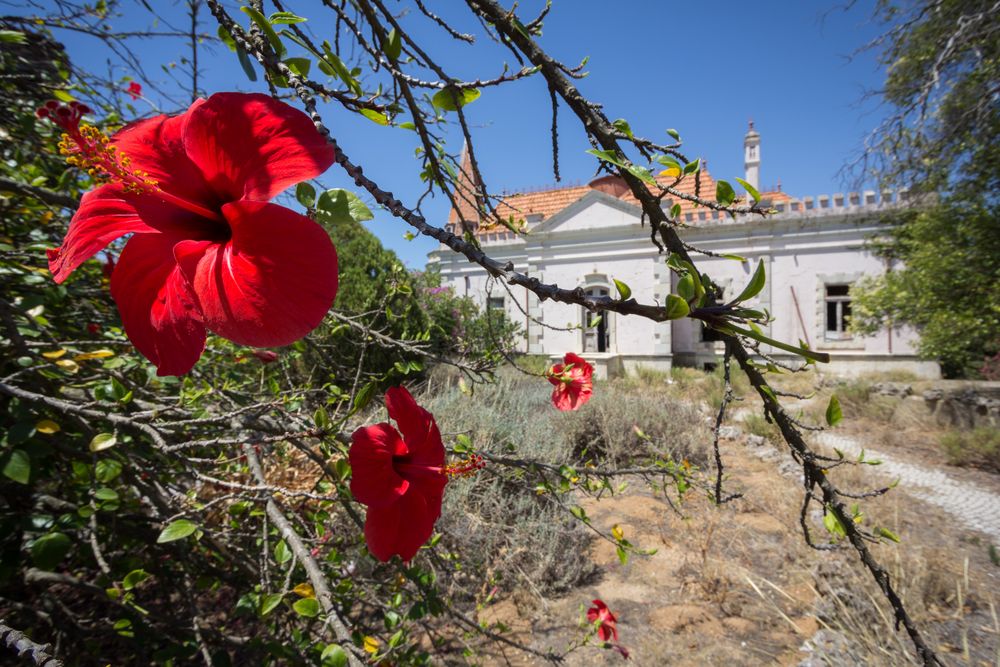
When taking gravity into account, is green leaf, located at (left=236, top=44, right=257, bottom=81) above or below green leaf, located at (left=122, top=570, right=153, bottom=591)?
above

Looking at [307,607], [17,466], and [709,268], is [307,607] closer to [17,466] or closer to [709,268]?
[17,466]

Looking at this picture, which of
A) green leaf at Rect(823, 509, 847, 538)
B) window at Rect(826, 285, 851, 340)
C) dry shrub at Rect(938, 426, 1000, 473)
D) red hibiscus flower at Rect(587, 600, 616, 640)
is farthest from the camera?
window at Rect(826, 285, 851, 340)

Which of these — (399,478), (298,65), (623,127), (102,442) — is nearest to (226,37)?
(298,65)

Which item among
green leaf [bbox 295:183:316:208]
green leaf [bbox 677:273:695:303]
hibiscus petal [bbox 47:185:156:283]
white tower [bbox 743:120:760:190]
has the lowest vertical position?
green leaf [bbox 677:273:695:303]

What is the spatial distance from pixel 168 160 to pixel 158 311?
6.9 inches

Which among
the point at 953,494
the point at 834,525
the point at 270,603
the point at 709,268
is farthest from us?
the point at 709,268

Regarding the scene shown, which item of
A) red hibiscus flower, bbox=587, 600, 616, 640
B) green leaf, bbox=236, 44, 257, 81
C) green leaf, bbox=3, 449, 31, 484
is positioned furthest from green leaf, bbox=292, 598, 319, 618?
red hibiscus flower, bbox=587, 600, 616, 640

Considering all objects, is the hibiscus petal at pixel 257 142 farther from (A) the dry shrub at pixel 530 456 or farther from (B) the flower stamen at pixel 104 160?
(A) the dry shrub at pixel 530 456

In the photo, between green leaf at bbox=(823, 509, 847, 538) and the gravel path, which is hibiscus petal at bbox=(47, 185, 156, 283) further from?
the gravel path

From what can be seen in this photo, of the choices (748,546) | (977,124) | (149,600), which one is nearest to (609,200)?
(977,124)

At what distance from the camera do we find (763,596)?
80.6 inches

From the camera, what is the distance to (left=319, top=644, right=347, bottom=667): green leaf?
25.2 inches

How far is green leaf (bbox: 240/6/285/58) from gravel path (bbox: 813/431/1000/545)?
3.94 meters

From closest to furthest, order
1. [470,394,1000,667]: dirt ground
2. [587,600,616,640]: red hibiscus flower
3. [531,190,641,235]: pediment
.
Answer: [587,600,616,640]: red hibiscus flower < [470,394,1000,667]: dirt ground < [531,190,641,235]: pediment
